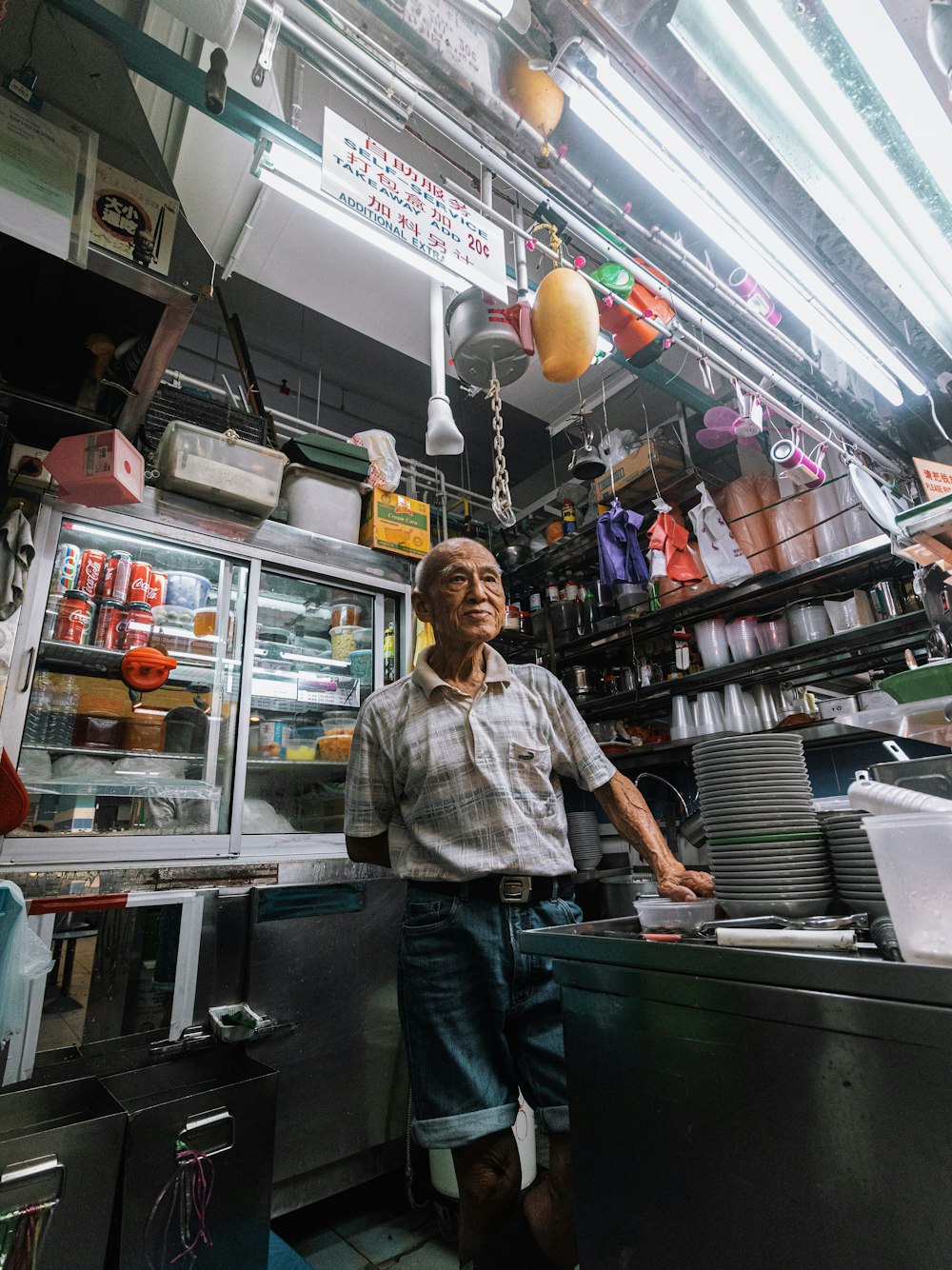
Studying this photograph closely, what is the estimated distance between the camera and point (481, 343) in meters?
2.12

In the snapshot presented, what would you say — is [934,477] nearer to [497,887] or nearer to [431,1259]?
[497,887]

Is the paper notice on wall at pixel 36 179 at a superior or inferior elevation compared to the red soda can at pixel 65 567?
superior

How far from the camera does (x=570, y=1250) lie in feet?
4.50

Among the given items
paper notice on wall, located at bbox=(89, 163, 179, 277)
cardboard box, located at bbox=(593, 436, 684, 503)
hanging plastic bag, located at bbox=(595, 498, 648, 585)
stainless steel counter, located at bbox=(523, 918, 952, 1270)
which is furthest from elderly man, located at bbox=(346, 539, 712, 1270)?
cardboard box, located at bbox=(593, 436, 684, 503)

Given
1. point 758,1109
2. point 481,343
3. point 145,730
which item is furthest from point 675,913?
point 145,730

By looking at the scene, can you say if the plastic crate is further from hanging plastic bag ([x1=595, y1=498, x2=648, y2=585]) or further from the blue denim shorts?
the blue denim shorts

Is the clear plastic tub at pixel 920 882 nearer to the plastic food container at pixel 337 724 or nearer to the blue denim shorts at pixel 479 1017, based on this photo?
the blue denim shorts at pixel 479 1017

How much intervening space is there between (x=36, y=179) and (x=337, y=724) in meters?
2.53

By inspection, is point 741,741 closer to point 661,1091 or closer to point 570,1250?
point 661,1091

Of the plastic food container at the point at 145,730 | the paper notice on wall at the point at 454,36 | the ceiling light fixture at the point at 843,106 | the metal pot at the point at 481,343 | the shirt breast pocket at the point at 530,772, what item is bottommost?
the shirt breast pocket at the point at 530,772

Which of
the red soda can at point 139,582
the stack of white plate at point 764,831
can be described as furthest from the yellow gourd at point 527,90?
the red soda can at point 139,582

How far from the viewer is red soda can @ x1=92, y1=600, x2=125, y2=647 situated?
2914 millimetres

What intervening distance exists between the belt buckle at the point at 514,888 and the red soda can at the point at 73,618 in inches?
87.4

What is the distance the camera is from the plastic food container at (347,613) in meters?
3.73
